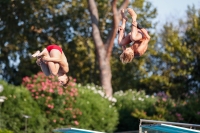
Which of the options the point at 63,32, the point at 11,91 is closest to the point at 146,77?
the point at 63,32

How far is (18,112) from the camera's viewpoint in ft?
56.7

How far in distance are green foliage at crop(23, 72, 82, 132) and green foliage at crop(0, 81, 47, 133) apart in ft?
1.01

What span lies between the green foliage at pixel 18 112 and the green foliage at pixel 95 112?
1.39 metres

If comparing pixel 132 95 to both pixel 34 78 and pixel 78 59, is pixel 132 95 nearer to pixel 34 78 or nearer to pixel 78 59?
pixel 34 78

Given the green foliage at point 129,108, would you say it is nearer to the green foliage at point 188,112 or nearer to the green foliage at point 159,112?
the green foliage at point 159,112

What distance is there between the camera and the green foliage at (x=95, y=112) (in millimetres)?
18438

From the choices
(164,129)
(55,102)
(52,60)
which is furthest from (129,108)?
(164,129)

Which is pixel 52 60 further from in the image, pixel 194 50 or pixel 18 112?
pixel 194 50

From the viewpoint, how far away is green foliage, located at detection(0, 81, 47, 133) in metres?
17.2

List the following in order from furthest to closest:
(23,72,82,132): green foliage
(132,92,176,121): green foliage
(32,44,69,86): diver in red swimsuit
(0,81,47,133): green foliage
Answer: (132,92,176,121): green foliage, (23,72,82,132): green foliage, (0,81,47,133): green foliage, (32,44,69,86): diver in red swimsuit

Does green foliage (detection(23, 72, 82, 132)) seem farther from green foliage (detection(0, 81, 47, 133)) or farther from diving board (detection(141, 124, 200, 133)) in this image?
diving board (detection(141, 124, 200, 133))

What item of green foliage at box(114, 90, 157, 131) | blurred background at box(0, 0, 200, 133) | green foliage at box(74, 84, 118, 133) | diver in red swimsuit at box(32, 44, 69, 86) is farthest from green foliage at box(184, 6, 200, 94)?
diver in red swimsuit at box(32, 44, 69, 86)

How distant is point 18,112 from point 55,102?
127 cm

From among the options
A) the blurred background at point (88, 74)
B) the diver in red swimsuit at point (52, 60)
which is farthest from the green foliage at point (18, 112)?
the diver in red swimsuit at point (52, 60)
